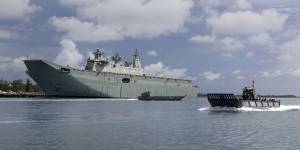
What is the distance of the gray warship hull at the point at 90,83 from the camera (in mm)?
114000

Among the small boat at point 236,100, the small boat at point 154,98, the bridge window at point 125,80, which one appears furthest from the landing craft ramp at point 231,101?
the small boat at point 154,98

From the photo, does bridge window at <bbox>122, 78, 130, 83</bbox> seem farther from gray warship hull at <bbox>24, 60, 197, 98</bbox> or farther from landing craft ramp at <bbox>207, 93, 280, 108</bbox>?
landing craft ramp at <bbox>207, 93, 280, 108</bbox>

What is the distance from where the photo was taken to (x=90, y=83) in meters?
123

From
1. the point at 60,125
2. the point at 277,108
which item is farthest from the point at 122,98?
the point at 60,125

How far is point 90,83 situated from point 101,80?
204 inches

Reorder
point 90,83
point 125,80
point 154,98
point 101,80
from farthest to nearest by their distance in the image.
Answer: point 154,98
point 125,80
point 101,80
point 90,83

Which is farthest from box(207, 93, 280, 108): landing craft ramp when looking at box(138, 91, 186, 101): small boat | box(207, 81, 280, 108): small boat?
box(138, 91, 186, 101): small boat

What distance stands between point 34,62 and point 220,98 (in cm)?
5528

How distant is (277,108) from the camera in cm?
7856

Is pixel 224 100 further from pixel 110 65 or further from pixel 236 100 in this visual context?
pixel 110 65

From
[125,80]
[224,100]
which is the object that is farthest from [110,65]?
[224,100]

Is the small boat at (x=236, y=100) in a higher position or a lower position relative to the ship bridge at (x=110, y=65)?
lower

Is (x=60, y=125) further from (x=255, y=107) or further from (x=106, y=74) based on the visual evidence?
(x=106, y=74)

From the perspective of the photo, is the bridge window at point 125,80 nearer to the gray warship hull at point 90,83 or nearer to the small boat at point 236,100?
the gray warship hull at point 90,83
